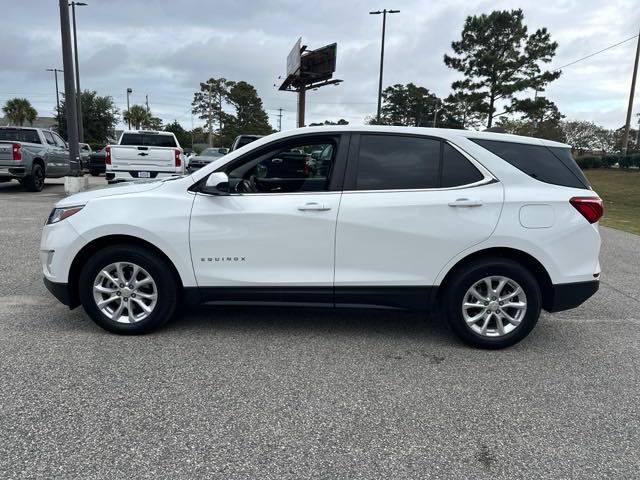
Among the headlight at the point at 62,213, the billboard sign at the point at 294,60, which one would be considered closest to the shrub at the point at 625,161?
the billboard sign at the point at 294,60

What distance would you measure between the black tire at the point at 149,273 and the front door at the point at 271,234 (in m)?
0.28

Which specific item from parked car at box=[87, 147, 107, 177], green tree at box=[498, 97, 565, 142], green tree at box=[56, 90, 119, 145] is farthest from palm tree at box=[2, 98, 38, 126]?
green tree at box=[498, 97, 565, 142]

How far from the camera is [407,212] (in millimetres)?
3805

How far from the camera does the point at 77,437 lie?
266 centimetres

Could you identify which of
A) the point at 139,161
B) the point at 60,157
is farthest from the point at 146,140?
the point at 60,157

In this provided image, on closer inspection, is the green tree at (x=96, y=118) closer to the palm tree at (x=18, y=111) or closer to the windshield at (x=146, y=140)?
the palm tree at (x=18, y=111)

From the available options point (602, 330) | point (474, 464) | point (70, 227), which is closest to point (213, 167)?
point (70, 227)

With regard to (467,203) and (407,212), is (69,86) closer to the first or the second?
(407,212)

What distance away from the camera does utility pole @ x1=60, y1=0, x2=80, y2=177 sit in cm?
1324

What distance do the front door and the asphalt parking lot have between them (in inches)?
19.4

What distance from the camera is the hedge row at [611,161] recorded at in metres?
38.6

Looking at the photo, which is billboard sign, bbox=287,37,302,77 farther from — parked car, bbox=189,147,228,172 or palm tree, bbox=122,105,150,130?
palm tree, bbox=122,105,150,130

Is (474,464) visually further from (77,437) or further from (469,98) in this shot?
(469,98)

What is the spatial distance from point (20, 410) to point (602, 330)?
4.65 m
